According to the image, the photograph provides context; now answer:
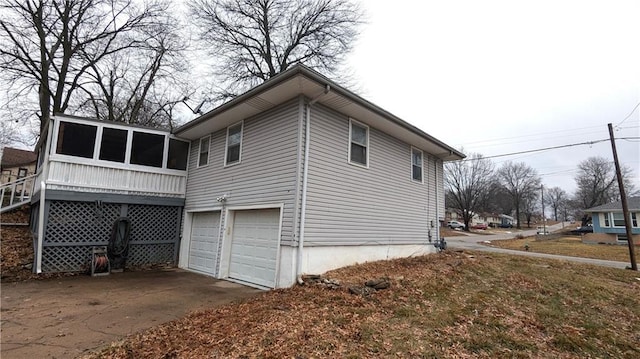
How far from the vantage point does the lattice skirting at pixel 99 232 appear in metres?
8.22

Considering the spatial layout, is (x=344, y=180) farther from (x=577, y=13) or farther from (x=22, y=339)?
(x=577, y=13)

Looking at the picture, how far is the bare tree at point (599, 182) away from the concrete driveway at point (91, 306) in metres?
69.0

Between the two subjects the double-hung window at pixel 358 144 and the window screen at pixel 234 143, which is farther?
the window screen at pixel 234 143

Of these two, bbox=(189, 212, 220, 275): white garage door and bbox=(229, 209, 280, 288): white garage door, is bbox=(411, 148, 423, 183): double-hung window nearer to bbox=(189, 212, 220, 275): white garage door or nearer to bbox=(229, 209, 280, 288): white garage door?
bbox=(229, 209, 280, 288): white garage door

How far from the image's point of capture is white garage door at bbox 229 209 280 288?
7.12 metres

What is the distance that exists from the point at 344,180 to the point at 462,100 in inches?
624

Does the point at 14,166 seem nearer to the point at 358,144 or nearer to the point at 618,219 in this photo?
the point at 358,144

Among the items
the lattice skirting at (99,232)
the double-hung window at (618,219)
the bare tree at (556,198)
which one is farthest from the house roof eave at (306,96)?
the bare tree at (556,198)

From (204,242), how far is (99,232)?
295 cm

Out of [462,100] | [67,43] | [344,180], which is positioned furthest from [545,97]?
[67,43]

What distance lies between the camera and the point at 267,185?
24.3ft

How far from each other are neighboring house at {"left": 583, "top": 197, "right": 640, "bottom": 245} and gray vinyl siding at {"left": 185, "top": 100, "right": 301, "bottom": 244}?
34083 millimetres

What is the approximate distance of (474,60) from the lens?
12633 mm

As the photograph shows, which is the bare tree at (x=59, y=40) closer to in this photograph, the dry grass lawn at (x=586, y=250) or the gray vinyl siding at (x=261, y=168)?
the gray vinyl siding at (x=261, y=168)
